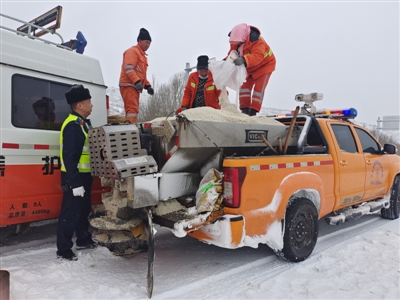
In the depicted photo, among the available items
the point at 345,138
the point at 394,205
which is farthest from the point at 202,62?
the point at 394,205

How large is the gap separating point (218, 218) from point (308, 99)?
2.94m

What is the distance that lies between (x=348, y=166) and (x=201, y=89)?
276cm

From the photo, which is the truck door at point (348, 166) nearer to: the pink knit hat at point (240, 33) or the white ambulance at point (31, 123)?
the pink knit hat at point (240, 33)

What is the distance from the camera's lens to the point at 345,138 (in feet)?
15.2

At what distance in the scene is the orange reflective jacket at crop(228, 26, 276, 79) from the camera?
4676mm

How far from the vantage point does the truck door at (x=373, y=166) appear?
495 centimetres

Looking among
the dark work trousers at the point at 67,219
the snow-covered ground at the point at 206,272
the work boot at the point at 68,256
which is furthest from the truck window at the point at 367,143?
the work boot at the point at 68,256

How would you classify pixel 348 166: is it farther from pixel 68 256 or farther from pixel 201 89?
pixel 68 256

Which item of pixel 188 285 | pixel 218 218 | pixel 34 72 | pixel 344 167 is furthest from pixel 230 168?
pixel 34 72

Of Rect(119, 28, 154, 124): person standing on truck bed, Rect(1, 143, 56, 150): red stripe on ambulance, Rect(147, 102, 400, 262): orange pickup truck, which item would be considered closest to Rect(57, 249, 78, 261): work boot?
Rect(147, 102, 400, 262): orange pickup truck

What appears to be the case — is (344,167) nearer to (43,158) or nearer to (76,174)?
(76,174)

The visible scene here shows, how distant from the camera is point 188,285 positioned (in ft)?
10.00

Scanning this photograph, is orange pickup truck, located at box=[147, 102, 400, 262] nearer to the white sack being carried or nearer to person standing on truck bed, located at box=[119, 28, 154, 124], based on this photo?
the white sack being carried

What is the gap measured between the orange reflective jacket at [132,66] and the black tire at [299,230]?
10.4 feet
